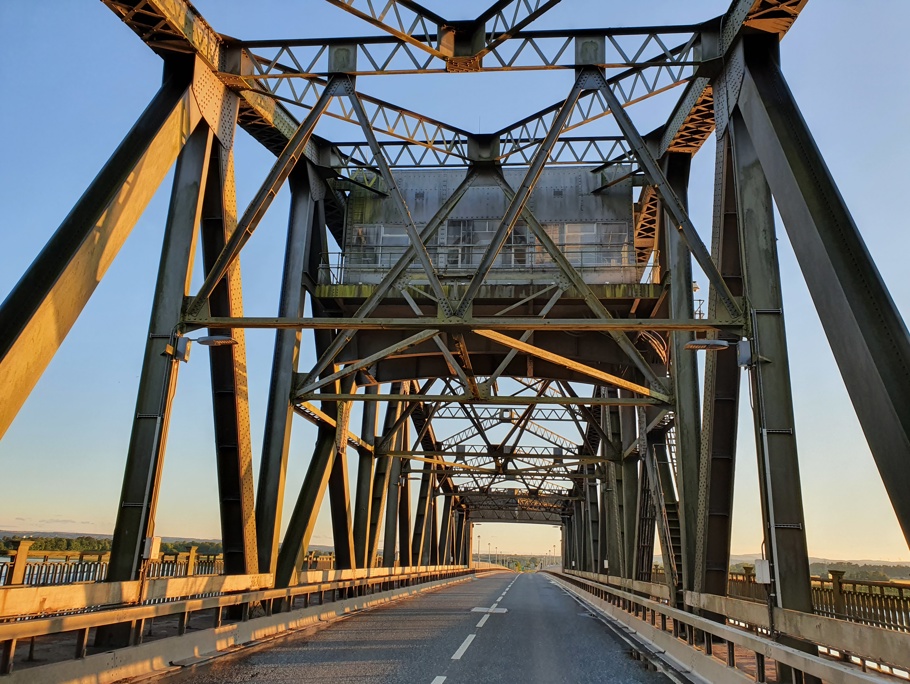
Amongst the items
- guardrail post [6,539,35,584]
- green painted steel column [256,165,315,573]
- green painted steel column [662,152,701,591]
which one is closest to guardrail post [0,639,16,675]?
guardrail post [6,539,35,584]

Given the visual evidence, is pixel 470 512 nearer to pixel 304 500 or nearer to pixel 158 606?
pixel 304 500

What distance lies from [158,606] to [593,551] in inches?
1449

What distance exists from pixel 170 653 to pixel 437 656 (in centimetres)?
388

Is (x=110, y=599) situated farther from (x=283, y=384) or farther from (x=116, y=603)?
(x=283, y=384)

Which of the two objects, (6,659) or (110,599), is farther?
(110,599)

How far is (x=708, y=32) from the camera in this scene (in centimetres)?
1441

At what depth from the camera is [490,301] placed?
2247 cm

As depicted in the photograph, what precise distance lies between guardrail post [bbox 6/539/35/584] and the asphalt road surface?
18.8 ft

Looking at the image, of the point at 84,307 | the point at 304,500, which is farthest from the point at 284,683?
the point at 304,500

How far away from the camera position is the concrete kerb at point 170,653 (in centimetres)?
766

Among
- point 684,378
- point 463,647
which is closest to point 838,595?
point 684,378

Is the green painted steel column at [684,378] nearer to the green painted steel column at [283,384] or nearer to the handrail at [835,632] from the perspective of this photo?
the handrail at [835,632]

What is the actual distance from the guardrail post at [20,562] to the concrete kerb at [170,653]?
5.14m

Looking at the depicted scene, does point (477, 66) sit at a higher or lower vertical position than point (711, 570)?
higher
